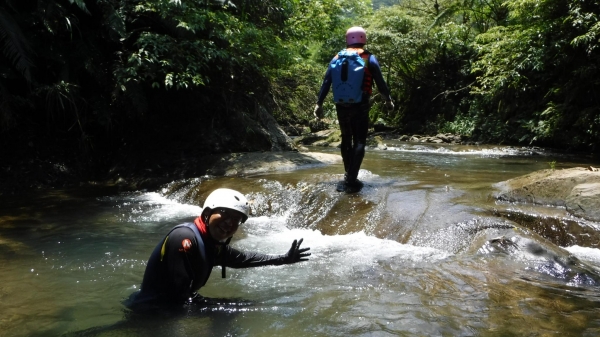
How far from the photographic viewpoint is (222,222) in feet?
11.6

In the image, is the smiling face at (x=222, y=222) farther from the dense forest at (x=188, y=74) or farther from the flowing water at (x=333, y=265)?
the dense forest at (x=188, y=74)

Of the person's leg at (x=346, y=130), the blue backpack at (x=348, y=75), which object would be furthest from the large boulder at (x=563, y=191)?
the blue backpack at (x=348, y=75)

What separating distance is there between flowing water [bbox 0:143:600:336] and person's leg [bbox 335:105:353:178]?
19.6 inches

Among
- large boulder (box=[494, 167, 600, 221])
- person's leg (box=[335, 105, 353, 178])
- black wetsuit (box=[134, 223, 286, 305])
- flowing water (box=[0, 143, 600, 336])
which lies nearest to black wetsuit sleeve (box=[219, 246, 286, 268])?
black wetsuit (box=[134, 223, 286, 305])

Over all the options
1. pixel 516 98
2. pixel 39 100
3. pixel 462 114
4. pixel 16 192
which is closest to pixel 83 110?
pixel 39 100

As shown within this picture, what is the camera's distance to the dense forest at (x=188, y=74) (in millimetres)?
9586

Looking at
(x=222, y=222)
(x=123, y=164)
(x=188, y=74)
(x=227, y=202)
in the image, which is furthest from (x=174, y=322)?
(x=123, y=164)

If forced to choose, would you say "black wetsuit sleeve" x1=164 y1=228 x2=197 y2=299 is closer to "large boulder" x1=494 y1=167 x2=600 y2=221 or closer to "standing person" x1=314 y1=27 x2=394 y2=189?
"standing person" x1=314 y1=27 x2=394 y2=189

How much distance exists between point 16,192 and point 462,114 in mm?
17864

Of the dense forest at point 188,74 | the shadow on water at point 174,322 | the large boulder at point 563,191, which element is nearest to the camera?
the shadow on water at point 174,322

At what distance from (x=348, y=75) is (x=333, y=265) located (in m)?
2.66

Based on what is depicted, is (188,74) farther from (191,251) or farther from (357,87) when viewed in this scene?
(191,251)

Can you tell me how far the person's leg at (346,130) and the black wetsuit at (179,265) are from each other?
11.9 feet

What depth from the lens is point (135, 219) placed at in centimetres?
736
